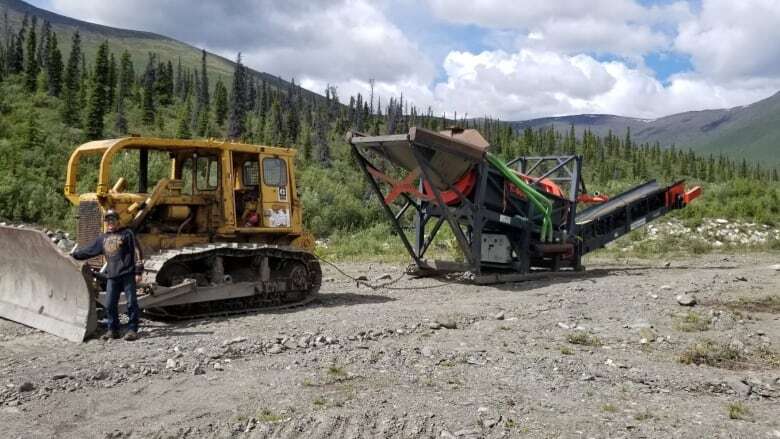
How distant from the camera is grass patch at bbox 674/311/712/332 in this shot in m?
8.85

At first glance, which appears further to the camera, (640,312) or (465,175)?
(465,175)

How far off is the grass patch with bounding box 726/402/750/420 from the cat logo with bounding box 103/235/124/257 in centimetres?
632

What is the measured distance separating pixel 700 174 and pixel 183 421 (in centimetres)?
10575

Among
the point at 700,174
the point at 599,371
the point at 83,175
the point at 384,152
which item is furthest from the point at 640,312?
the point at 700,174

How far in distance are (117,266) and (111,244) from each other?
0.87 ft

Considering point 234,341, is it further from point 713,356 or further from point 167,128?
point 167,128

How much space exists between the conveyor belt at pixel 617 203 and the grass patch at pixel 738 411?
10.2 m

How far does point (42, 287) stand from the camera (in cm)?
858

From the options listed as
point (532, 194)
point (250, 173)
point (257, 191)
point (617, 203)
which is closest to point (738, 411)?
point (257, 191)

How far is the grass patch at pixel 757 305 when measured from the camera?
34.1 feet

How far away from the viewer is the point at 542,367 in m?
6.72

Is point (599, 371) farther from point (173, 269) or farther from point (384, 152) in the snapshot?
point (384, 152)

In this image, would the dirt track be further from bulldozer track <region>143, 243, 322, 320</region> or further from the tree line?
the tree line

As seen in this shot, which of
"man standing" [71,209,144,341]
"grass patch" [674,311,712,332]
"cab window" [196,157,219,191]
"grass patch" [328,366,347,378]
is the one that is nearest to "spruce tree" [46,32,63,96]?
"cab window" [196,157,219,191]
